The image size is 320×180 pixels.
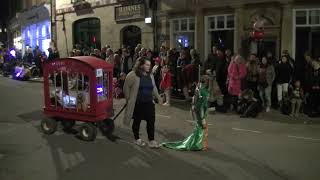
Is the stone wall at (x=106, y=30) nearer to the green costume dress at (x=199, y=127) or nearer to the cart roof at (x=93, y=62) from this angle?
the cart roof at (x=93, y=62)

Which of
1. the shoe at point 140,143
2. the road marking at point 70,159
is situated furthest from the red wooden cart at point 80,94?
the road marking at point 70,159

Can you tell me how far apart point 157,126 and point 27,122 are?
3.25 meters

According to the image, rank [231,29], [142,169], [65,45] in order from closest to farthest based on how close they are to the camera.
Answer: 1. [142,169]
2. [231,29]
3. [65,45]

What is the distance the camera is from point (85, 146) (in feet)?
32.7

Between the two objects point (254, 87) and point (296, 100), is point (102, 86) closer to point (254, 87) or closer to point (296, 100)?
point (254, 87)

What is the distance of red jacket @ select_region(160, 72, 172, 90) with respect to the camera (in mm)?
15773

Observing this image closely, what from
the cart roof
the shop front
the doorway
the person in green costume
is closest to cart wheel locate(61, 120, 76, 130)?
the cart roof

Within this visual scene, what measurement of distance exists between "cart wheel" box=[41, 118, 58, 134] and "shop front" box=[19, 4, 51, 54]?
22.3m

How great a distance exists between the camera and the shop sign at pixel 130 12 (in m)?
23.3

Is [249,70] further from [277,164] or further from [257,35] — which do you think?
[277,164]

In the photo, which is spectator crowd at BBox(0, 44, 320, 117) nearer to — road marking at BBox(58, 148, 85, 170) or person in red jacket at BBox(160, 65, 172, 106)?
person in red jacket at BBox(160, 65, 172, 106)

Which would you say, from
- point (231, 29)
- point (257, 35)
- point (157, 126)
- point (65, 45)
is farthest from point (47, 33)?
point (157, 126)

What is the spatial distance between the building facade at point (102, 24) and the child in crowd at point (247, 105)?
31.2ft

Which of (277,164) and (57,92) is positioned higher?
(57,92)
